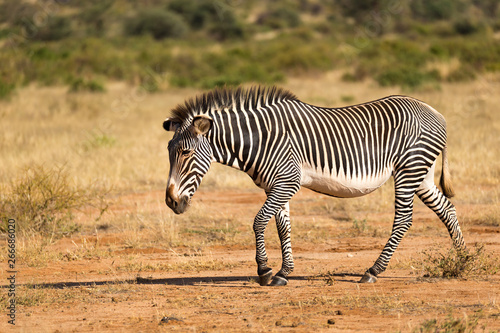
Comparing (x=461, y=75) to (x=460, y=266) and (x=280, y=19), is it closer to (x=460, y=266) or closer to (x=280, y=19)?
(x=460, y=266)

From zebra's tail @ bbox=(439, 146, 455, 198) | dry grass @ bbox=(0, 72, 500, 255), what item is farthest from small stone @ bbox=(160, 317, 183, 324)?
zebra's tail @ bbox=(439, 146, 455, 198)

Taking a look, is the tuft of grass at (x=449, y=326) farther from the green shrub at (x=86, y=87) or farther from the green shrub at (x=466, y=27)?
the green shrub at (x=466, y=27)

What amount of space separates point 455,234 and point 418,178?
0.80m

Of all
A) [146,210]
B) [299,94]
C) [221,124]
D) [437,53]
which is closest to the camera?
[221,124]

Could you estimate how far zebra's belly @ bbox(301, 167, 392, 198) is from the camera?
260 inches

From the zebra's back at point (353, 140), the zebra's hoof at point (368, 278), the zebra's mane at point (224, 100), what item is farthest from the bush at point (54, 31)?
the zebra's hoof at point (368, 278)

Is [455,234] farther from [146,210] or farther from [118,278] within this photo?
[146,210]

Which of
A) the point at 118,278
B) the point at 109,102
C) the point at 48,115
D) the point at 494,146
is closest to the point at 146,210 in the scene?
the point at 118,278

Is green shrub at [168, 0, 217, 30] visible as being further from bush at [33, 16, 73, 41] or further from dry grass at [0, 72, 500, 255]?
dry grass at [0, 72, 500, 255]

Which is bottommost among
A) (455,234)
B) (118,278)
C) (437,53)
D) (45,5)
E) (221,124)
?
(118,278)

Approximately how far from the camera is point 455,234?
709 cm

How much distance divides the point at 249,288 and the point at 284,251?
51cm

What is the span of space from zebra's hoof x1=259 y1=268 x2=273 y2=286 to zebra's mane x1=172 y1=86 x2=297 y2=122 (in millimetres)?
1630

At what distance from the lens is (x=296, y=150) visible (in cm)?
655
